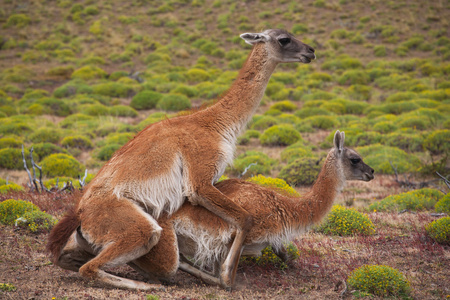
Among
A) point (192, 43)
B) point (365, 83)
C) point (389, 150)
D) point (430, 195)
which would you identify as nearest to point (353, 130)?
point (389, 150)

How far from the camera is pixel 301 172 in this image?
42.4ft

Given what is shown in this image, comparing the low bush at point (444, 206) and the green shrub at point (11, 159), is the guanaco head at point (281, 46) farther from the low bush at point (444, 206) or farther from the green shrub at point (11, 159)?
the green shrub at point (11, 159)

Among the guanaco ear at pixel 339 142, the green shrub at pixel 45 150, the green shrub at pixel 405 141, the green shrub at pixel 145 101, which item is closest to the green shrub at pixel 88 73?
the green shrub at pixel 145 101

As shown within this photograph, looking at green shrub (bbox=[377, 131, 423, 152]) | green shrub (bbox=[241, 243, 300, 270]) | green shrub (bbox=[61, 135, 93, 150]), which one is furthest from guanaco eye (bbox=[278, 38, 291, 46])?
green shrub (bbox=[61, 135, 93, 150])

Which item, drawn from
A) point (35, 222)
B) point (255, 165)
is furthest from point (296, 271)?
point (255, 165)

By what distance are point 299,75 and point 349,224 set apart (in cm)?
2869

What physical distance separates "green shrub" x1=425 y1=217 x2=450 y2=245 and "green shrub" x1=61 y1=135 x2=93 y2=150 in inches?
548

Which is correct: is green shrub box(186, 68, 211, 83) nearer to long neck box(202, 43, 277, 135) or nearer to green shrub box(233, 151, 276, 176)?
green shrub box(233, 151, 276, 176)

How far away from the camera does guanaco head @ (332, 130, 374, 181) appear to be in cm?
648

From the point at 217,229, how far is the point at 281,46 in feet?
9.34

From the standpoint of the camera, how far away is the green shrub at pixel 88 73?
34.6m

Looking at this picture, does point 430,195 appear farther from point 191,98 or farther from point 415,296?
point 191,98

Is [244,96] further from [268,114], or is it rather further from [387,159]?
[268,114]

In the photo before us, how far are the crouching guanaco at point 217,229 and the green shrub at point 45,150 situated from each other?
11.4 meters
